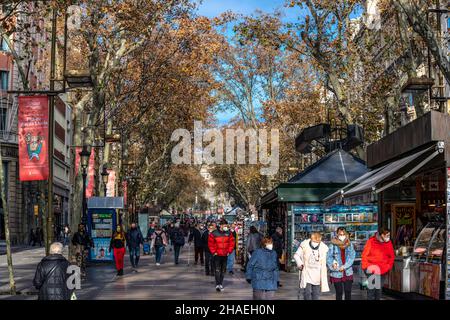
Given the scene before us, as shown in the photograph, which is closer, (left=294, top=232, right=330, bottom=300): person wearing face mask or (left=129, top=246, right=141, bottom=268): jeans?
(left=294, top=232, right=330, bottom=300): person wearing face mask

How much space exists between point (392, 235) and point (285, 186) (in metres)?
7.20

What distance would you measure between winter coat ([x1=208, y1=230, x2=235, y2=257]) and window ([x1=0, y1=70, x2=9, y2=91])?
132ft

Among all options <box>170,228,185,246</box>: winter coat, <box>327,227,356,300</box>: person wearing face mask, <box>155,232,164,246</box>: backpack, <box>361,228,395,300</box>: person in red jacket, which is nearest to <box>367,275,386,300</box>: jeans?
<box>361,228,395,300</box>: person in red jacket

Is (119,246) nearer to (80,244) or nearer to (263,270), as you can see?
(80,244)

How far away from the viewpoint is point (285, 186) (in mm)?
27234

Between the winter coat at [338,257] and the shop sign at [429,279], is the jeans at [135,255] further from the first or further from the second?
the winter coat at [338,257]

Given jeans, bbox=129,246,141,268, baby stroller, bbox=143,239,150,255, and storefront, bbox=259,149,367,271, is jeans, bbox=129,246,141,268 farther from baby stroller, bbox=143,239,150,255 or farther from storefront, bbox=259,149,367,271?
baby stroller, bbox=143,239,150,255

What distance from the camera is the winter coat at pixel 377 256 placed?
15516mm

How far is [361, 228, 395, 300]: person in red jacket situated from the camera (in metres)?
15.5

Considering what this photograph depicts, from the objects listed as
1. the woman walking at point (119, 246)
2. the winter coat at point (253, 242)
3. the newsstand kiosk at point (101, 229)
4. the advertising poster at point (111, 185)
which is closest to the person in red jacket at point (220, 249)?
the winter coat at point (253, 242)

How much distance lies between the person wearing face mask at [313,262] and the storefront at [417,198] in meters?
1.98
